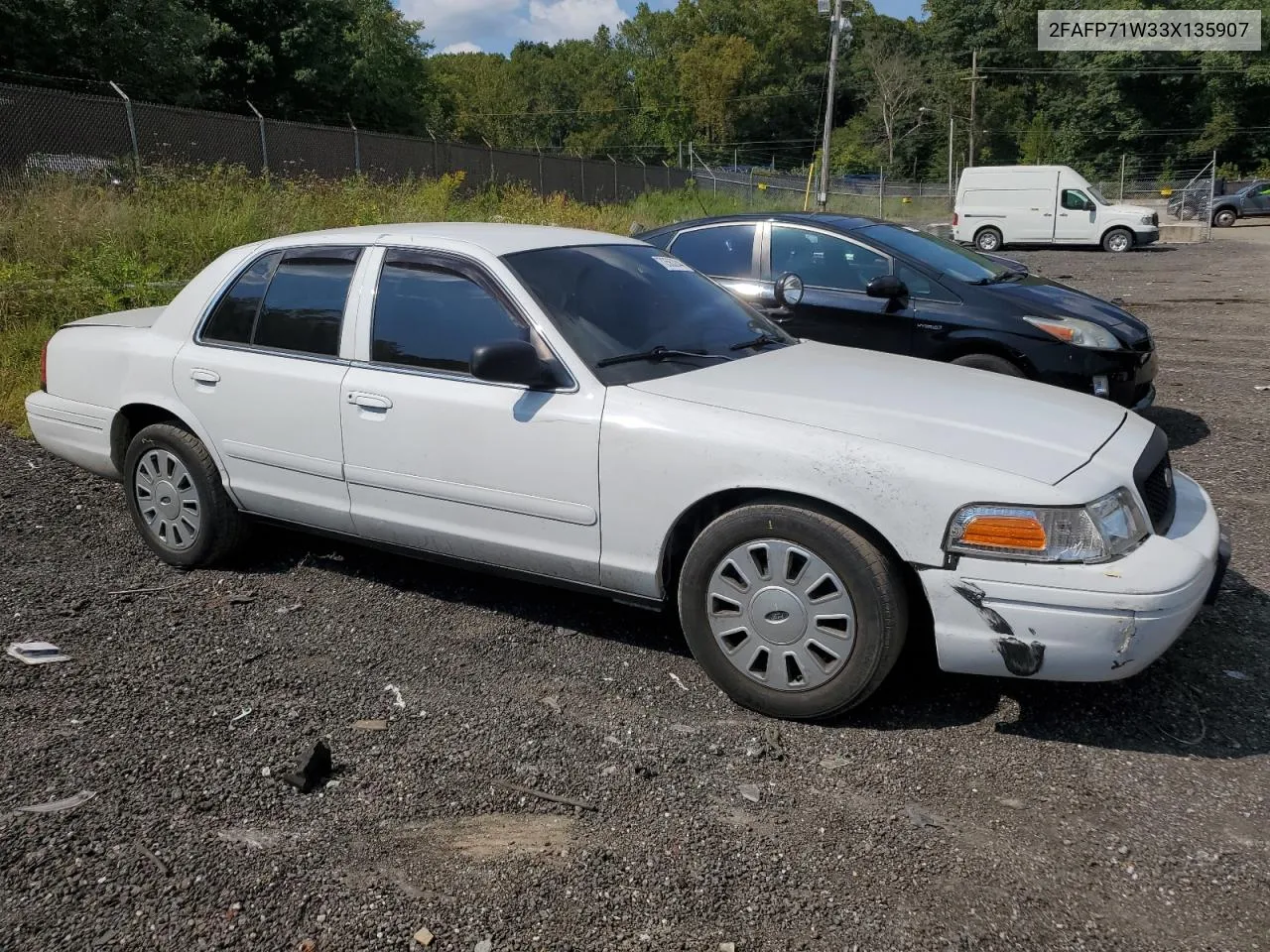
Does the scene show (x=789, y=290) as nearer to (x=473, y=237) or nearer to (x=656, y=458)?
(x=473, y=237)

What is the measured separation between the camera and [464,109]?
319 ft

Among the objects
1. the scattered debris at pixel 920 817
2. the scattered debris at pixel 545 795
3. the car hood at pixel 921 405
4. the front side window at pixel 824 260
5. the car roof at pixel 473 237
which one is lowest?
the scattered debris at pixel 545 795

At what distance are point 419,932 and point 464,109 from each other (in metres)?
103

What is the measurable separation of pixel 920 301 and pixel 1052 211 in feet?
73.8

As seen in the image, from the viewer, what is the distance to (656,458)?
3385 mm

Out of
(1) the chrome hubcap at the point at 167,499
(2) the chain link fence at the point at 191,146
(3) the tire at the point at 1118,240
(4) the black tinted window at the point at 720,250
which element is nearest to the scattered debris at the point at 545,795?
(1) the chrome hubcap at the point at 167,499

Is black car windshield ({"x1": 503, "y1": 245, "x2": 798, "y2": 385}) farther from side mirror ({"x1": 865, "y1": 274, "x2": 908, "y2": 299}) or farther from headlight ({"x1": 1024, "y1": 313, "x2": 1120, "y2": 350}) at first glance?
headlight ({"x1": 1024, "y1": 313, "x2": 1120, "y2": 350})

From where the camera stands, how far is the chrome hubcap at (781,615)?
3174 mm

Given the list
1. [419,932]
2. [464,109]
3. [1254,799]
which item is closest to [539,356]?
[419,932]

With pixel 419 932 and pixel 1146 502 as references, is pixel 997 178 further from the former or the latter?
pixel 419 932

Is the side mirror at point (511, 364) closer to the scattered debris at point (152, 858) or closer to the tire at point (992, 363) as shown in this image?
the scattered debris at point (152, 858)

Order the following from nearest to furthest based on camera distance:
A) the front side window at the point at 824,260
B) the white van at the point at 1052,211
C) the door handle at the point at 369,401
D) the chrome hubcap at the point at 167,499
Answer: the door handle at the point at 369,401
the chrome hubcap at the point at 167,499
the front side window at the point at 824,260
the white van at the point at 1052,211

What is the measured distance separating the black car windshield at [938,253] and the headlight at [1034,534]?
414 cm

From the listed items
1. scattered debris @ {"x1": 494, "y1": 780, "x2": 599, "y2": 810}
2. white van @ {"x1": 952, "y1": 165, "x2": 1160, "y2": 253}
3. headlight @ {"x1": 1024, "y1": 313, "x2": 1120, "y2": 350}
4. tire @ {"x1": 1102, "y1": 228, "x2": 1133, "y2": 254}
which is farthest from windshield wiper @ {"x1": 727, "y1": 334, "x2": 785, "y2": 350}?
tire @ {"x1": 1102, "y1": 228, "x2": 1133, "y2": 254}
